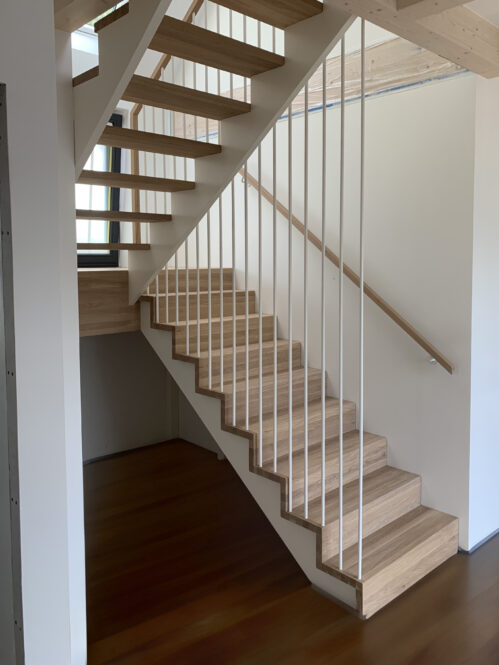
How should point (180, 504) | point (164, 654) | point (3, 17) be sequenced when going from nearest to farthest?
point (3, 17) → point (164, 654) → point (180, 504)

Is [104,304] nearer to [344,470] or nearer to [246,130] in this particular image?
[246,130]

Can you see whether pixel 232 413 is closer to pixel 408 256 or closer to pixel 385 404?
pixel 385 404

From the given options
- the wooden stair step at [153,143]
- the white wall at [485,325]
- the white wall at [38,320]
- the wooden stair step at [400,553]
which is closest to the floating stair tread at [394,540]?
the wooden stair step at [400,553]

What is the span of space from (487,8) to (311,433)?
219cm

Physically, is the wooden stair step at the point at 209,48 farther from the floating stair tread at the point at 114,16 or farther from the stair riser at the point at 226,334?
the stair riser at the point at 226,334

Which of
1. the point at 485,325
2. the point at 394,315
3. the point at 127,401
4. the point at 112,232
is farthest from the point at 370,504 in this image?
the point at 112,232

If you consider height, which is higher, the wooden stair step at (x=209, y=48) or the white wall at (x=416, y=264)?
the wooden stair step at (x=209, y=48)

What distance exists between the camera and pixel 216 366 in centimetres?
342

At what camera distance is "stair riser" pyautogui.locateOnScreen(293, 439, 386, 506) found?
9.79 ft

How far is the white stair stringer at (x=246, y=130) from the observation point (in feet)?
8.16

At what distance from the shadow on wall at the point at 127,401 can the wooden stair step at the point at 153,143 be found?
7.64ft

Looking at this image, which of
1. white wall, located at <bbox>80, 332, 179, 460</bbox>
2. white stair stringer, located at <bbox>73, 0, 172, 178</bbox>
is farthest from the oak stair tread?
white wall, located at <bbox>80, 332, 179, 460</bbox>

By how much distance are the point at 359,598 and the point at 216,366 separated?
141 cm

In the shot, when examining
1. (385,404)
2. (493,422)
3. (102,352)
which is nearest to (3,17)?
(385,404)
